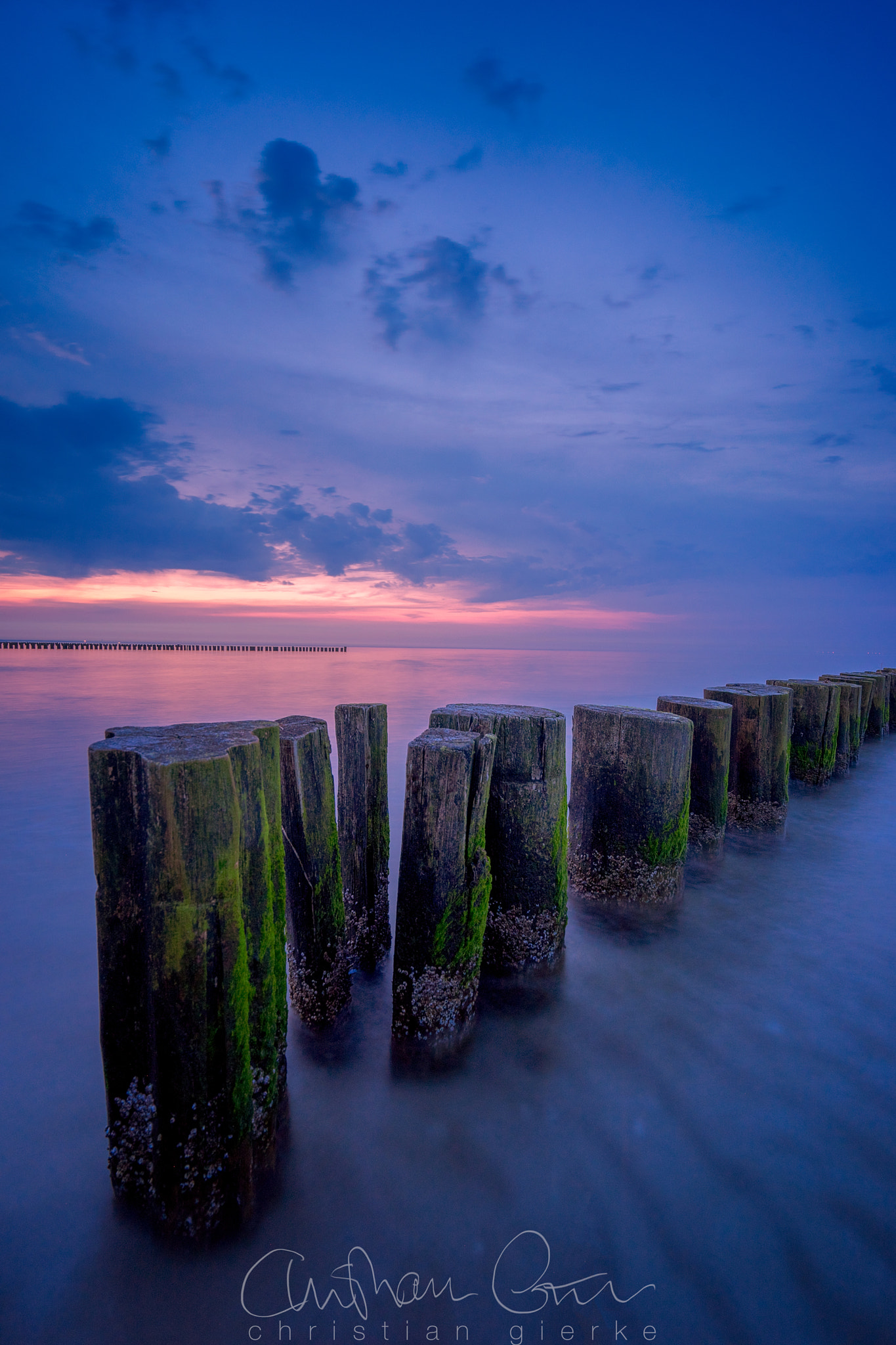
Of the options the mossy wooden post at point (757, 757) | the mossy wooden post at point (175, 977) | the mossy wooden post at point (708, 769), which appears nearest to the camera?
the mossy wooden post at point (175, 977)

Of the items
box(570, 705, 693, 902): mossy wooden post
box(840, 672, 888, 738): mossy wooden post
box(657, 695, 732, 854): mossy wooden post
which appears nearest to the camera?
box(570, 705, 693, 902): mossy wooden post

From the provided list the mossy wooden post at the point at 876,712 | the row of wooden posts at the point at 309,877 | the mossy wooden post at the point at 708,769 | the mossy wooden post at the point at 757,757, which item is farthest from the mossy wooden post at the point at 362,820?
the mossy wooden post at the point at 876,712

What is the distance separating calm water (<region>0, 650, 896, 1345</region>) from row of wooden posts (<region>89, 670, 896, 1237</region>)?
0.20 meters

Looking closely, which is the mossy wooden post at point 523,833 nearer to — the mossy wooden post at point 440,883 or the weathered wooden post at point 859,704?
the mossy wooden post at point 440,883

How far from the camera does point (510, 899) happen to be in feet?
10.3

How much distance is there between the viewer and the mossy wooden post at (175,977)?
175 centimetres

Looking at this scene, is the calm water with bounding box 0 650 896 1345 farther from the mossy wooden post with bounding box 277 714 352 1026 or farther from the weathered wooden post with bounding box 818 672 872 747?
the weathered wooden post with bounding box 818 672 872 747

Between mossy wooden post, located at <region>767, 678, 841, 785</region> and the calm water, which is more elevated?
mossy wooden post, located at <region>767, 678, 841, 785</region>

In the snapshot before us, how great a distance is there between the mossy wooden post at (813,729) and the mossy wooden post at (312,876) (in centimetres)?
604

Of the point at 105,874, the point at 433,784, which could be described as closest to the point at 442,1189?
the point at 433,784

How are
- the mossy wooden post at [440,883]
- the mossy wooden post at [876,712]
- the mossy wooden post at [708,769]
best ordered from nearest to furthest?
the mossy wooden post at [440,883] < the mossy wooden post at [708,769] < the mossy wooden post at [876,712]

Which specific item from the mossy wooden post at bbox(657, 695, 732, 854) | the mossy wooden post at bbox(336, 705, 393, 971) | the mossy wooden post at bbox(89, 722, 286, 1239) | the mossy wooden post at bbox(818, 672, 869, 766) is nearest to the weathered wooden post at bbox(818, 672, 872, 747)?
the mossy wooden post at bbox(818, 672, 869, 766)

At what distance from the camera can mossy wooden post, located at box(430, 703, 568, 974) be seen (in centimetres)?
309

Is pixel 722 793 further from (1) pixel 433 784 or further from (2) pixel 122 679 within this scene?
(2) pixel 122 679
